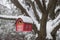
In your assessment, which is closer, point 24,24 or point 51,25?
point 24,24

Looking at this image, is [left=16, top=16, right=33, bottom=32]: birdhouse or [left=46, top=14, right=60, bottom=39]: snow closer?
[left=16, top=16, right=33, bottom=32]: birdhouse

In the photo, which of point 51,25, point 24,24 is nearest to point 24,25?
point 24,24

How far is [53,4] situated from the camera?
13.2 ft

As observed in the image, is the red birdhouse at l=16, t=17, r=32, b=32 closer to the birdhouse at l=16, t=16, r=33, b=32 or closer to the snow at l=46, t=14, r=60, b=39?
the birdhouse at l=16, t=16, r=33, b=32

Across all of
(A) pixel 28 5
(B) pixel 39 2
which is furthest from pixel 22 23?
(A) pixel 28 5

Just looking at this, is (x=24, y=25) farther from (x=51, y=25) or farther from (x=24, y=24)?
(x=51, y=25)

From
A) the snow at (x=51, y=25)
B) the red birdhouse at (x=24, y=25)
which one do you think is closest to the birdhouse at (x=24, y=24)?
the red birdhouse at (x=24, y=25)

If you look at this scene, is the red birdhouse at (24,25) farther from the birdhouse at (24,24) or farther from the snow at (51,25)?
the snow at (51,25)

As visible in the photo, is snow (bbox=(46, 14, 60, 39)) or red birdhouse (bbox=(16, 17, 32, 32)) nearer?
red birdhouse (bbox=(16, 17, 32, 32))

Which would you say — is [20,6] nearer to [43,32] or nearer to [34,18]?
[34,18]

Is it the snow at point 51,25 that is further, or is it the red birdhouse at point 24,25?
→ the snow at point 51,25

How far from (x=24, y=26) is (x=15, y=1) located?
789mm

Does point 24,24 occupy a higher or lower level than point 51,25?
higher

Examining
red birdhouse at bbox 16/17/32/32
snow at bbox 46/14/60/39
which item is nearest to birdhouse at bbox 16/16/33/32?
red birdhouse at bbox 16/17/32/32
